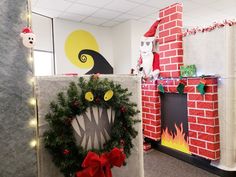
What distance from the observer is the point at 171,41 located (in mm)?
2812

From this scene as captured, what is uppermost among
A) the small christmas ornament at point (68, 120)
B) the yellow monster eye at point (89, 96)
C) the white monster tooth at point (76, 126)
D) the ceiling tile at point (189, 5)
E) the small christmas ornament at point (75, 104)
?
the ceiling tile at point (189, 5)

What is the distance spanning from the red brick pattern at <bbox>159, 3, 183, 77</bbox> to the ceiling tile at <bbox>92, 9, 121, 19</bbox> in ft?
5.46

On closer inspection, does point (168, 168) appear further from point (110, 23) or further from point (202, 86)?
point (110, 23)

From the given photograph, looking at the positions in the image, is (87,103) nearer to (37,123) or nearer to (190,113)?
(37,123)

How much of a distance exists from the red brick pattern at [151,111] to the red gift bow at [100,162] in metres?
1.94

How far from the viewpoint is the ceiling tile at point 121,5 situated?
3790 millimetres

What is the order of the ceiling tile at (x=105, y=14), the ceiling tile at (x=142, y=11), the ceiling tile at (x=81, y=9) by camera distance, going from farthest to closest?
the ceiling tile at (x=105, y=14)
the ceiling tile at (x=142, y=11)
the ceiling tile at (x=81, y=9)

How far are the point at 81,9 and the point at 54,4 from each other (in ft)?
1.82

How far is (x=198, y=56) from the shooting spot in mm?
2543

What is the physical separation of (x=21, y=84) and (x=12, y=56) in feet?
0.57

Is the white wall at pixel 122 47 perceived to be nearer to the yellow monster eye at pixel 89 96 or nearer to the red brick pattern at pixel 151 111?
the red brick pattern at pixel 151 111

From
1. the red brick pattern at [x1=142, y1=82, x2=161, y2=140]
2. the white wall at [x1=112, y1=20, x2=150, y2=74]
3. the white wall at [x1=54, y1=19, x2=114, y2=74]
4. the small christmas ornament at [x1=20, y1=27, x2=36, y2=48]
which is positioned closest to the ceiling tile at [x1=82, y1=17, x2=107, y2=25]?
the white wall at [x1=54, y1=19, x2=114, y2=74]

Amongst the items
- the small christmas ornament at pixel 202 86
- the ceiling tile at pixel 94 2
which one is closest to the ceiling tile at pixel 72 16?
the ceiling tile at pixel 94 2

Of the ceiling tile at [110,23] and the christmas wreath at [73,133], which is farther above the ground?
the ceiling tile at [110,23]
